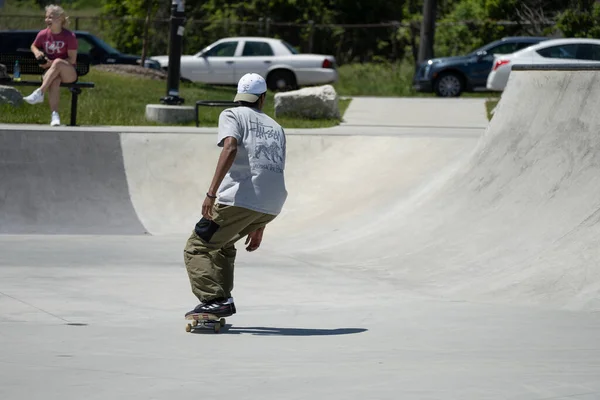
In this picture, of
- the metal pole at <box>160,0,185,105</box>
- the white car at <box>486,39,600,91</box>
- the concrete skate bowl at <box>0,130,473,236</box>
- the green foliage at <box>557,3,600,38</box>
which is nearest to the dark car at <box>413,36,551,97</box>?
the white car at <box>486,39,600,91</box>

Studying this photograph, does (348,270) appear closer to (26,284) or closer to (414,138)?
(26,284)

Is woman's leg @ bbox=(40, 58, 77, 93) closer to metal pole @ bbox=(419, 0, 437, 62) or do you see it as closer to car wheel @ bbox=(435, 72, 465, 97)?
car wheel @ bbox=(435, 72, 465, 97)

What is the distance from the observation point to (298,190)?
13109 millimetres

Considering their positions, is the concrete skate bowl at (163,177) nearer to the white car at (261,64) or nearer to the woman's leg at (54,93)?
the woman's leg at (54,93)

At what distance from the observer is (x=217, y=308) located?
21.9 ft

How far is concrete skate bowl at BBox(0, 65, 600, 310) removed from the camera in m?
8.57

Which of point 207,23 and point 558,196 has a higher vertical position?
point 558,196

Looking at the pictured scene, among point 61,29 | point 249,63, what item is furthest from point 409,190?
point 249,63

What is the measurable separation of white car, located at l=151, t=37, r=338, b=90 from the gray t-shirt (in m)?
21.0

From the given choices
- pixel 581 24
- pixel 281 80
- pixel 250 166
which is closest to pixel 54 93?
pixel 250 166

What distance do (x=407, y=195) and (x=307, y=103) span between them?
257 inches

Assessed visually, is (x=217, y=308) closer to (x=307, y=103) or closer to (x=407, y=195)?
(x=407, y=195)

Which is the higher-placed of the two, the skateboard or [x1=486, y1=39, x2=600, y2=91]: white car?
the skateboard

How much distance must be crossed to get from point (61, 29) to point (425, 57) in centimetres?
1595
